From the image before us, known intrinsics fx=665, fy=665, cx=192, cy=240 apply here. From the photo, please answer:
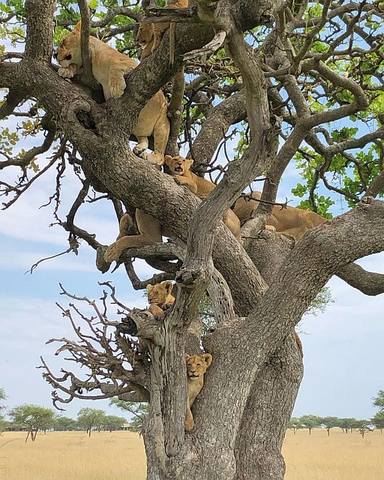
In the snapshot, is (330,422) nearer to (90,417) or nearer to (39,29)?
(90,417)

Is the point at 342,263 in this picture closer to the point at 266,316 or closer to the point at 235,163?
the point at 266,316

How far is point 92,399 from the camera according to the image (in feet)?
18.9

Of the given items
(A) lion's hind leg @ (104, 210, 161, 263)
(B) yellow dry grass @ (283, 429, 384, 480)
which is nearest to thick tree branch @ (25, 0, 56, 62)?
(A) lion's hind leg @ (104, 210, 161, 263)

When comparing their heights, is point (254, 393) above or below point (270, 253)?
below

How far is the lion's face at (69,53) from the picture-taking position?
6.54 metres

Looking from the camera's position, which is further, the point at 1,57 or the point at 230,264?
the point at 1,57

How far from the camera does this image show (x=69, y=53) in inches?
259

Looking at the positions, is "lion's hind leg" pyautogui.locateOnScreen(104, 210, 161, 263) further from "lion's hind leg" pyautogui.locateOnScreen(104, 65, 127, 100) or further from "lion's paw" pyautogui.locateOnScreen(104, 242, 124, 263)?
"lion's hind leg" pyautogui.locateOnScreen(104, 65, 127, 100)

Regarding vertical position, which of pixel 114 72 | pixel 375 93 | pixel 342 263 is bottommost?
pixel 342 263

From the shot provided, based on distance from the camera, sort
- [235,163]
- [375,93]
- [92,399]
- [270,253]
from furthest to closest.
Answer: [375,93]
[270,253]
[92,399]
[235,163]

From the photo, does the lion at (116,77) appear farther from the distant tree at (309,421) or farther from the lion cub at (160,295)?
the distant tree at (309,421)

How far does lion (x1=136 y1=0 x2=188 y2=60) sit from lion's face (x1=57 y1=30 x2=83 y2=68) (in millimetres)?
721

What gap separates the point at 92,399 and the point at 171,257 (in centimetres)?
175

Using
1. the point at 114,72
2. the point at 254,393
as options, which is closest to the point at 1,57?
the point at 114,72
